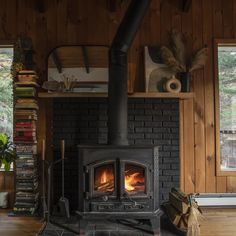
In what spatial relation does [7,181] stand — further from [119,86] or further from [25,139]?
[119,86]

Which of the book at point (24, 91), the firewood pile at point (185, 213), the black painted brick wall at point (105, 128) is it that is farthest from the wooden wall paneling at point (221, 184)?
the book at point (24, 91)

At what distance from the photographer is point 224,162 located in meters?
3.88

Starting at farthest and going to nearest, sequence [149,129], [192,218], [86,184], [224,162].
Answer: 1. [224,162]
2. [149,129]
3. [86,184]
4. [192,218]

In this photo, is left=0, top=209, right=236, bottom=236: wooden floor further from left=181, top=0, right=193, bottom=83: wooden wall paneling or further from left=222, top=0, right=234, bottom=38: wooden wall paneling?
left=222, top=0, right=234, bottom=38: wooden wall paneling

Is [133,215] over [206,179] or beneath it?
beneath

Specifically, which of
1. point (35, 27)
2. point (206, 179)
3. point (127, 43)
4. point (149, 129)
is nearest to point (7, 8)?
point (35, 27)

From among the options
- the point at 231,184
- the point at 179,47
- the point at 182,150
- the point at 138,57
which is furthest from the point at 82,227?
the point at 179,47

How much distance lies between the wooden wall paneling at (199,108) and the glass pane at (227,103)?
267mm

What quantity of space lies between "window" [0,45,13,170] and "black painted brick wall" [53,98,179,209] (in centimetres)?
70

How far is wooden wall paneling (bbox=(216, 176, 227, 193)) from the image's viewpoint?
3.78 m

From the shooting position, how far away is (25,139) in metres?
3.56

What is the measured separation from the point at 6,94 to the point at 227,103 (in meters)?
2.67

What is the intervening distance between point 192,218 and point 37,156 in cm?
185

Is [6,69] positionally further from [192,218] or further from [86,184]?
[192,218]
